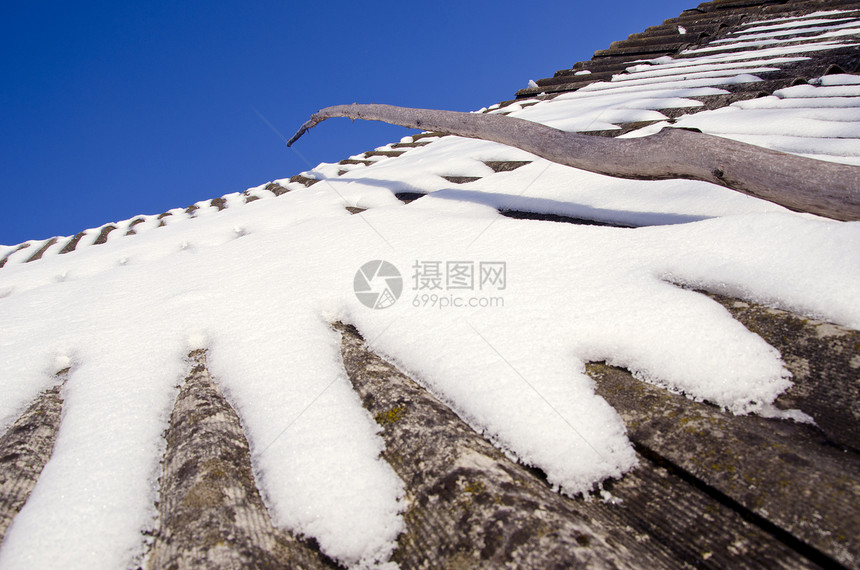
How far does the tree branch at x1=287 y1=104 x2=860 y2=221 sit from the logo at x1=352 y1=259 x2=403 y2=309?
88 cm

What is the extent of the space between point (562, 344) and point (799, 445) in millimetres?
486

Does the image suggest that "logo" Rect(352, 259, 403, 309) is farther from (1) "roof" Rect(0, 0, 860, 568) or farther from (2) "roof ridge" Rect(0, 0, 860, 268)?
(2) "roof ridge" Rect(0, 0, 860, 268)

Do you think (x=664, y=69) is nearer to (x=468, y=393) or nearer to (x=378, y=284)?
(x=378, y=284)

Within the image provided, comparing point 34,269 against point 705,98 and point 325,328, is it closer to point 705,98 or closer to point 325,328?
point 325,328

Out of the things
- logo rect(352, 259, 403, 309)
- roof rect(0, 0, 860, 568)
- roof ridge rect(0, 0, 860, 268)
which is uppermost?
roof ridge rect(0, 0, 860, 268)

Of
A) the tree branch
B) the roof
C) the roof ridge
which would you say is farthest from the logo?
the roof ridge

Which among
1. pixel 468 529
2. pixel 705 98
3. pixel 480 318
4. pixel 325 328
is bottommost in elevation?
pixel 468 529

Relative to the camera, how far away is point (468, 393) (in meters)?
1.08

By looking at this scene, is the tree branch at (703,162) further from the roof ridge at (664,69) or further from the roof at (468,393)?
the roof ridge at (664,69)

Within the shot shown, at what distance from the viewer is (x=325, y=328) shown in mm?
1433

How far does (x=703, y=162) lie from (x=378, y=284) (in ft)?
3.70

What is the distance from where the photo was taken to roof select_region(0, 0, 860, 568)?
76cm

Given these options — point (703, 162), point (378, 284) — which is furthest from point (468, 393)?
point (703, 162)

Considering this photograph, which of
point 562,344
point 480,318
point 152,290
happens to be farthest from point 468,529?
point 152,290
